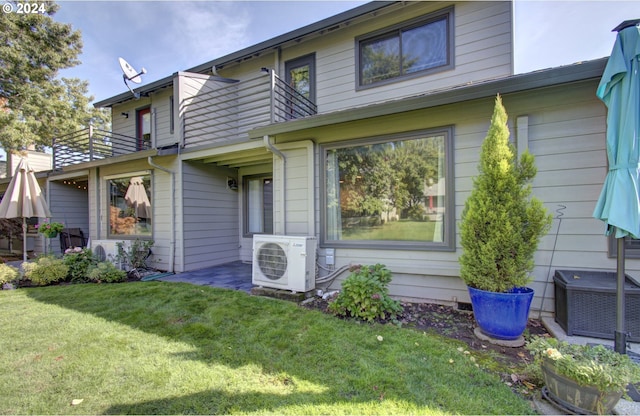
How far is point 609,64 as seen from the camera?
7.57 feet

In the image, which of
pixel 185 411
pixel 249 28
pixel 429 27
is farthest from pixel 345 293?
pixel 249 28

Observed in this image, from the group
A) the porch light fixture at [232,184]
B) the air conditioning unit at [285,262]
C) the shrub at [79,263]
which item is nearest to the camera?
the air conditioning unit at [285,262]

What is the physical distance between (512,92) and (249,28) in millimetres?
6102

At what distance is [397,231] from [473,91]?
2160 millimetres

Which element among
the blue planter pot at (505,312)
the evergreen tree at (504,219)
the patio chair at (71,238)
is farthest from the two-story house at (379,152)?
the patio chair at (71,238)

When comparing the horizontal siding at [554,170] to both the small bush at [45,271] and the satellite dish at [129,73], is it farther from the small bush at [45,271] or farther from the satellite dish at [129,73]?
the satellite dish at [129,73]

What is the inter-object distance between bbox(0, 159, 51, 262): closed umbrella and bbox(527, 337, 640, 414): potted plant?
29.8ft

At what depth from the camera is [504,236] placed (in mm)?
2828

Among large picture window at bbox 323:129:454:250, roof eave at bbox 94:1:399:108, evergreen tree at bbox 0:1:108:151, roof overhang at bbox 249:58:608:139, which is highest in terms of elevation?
evergreen tree at bbox 0:1:108:151

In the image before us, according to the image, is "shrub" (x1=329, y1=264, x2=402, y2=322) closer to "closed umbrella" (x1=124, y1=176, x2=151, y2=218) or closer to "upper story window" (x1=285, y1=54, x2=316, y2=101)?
"upper story window" (x1=285, y1=54, x2=316, y2=101)

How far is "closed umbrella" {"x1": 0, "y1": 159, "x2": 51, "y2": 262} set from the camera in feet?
19.3

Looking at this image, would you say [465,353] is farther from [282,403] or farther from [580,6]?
[580,6]

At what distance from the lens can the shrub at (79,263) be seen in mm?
5895

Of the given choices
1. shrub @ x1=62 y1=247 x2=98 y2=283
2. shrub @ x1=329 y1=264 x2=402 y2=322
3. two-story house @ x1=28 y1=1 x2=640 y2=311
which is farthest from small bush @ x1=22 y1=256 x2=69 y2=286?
shrub @ x1=329 y1=264 x2=402 y2=322
